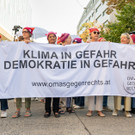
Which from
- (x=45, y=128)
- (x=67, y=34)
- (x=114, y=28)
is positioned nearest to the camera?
(x=45, y=128)

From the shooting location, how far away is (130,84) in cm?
500

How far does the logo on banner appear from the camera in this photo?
495 centimetres

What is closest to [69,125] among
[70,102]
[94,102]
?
[94,102]

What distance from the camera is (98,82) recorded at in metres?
4.86

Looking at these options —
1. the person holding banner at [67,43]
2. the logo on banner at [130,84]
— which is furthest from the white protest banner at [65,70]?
the person holding banner at [67,43]

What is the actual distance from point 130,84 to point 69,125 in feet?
5.94

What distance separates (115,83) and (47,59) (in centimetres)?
158

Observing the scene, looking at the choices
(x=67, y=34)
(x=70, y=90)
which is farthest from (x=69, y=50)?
(x=70, y=90)

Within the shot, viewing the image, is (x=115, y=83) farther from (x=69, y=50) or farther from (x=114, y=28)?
(x=114, y=28)

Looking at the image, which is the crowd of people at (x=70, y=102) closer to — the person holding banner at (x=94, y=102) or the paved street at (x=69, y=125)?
the person holding banner at (x=94, y=102)

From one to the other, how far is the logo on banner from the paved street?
1.90 feet

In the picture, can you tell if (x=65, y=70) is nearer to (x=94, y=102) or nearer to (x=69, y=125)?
(x=94, y=102)

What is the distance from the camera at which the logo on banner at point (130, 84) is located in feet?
16.2

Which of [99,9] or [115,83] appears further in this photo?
[99,9]
